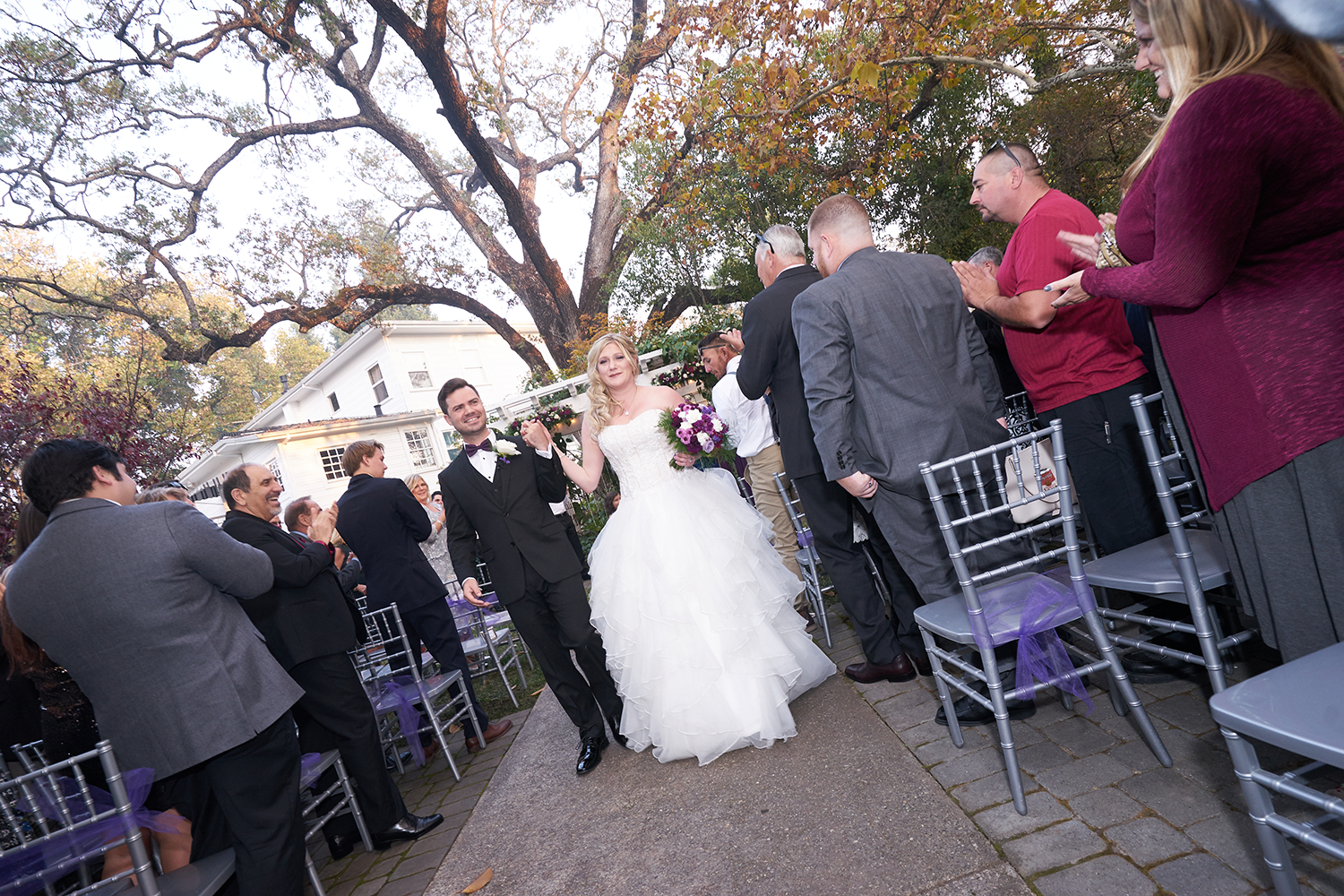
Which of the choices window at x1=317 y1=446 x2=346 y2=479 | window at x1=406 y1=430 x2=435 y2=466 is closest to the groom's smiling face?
window at x1=317 y1=446 x2=346 y2=479

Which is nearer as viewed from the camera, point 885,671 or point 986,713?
point 986,713

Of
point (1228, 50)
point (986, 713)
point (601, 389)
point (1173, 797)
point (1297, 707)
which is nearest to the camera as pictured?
point (1297, 707)

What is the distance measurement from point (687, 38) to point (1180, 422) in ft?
30.2

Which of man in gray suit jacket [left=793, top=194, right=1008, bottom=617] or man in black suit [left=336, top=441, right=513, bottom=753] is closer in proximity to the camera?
man in gray suit jacket [left=793, top=194, right=1008, bottom=617]

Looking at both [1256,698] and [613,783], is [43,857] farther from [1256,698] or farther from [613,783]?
[1256,698]

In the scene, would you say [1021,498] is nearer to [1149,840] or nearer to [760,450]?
[1149,840]

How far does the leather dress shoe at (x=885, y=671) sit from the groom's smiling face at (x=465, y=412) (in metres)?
2.62

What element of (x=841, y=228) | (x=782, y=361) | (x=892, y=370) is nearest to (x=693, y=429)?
(x=782, y=361)

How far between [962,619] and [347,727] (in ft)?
10.1

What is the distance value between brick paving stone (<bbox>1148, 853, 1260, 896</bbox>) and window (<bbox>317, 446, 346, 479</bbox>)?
2326cm

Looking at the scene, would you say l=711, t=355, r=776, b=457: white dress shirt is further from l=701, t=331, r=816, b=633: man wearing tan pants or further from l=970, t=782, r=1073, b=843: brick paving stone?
l=970, t=782, r=1073, b=843: brick paving stone

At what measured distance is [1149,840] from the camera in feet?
6.72

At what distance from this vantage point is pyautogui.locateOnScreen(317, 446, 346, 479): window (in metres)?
21.9

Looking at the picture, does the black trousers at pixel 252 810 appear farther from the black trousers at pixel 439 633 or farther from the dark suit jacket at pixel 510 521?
the black trousers at pixel 439 633
